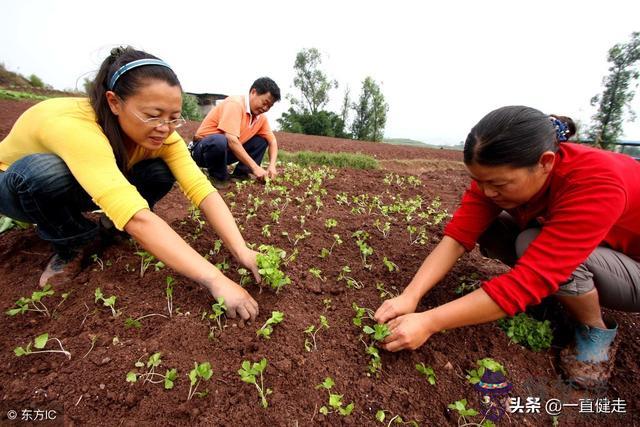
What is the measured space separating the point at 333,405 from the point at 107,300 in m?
1.31

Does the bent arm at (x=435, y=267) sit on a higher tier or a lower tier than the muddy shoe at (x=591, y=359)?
higher

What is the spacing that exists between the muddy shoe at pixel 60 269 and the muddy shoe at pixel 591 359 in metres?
3.08

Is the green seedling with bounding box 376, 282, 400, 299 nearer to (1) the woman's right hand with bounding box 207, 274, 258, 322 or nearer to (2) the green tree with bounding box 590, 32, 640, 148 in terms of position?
(1) the woman's right hand with bounding box 207, 274, 258, 322

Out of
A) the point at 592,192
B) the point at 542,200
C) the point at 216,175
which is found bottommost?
the point at 216,175

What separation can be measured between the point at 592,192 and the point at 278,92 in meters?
3.66

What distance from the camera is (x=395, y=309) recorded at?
6.31ft

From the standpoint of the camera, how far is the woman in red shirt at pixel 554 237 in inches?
62.9

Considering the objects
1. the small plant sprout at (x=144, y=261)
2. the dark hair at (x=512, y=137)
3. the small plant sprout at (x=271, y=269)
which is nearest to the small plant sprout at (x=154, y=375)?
the small plant sprout at (x=271, y=269)

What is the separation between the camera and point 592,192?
1.60 meters

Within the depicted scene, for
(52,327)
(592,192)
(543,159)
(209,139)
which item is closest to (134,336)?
(52,327)

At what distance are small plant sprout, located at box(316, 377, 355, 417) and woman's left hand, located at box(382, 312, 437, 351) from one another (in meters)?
0.34

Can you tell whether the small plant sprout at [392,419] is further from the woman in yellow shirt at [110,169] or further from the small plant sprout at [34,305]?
the small plant sprout at [34,305]

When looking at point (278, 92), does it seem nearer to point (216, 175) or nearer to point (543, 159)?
point (216, 175)

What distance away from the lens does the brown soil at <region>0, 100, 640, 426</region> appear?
151 centimetres
